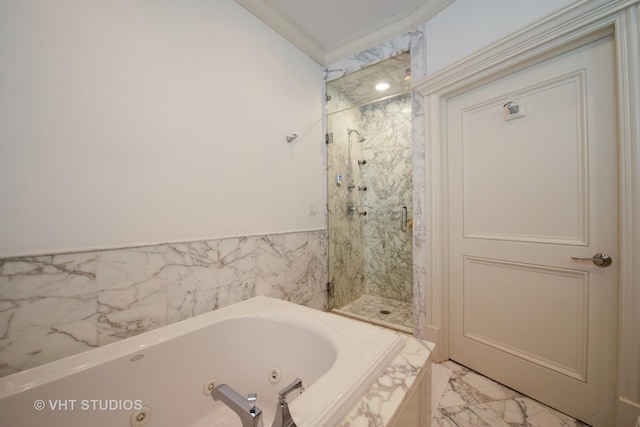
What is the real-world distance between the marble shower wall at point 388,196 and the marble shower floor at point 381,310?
5.1 inches

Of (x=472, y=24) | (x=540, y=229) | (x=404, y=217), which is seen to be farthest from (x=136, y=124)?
(x=404, y=217)

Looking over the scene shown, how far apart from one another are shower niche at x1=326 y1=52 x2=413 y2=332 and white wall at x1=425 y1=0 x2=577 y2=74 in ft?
1.45

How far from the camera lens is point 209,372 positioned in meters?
1.08

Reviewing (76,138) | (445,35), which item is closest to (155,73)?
(76,138)

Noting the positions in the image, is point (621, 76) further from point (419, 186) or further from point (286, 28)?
point (286, 28)

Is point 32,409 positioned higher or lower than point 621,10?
lower

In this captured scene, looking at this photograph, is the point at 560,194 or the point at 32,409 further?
the point at 560,194

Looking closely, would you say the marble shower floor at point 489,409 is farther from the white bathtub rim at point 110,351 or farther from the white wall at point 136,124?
the white wall at point 136,124

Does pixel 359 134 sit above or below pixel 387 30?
below

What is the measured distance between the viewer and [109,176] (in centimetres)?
101

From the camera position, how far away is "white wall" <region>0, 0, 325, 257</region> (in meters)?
0.85

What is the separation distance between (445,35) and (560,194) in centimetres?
125

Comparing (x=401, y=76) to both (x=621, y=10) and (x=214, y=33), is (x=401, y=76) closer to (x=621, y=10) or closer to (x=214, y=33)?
(x=621, y=10)

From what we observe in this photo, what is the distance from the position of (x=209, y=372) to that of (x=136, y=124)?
47.3 inches
